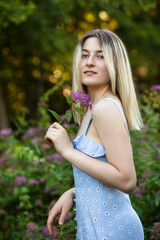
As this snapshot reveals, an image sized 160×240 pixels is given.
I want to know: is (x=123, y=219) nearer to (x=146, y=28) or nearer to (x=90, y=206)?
(x=90, y=206)

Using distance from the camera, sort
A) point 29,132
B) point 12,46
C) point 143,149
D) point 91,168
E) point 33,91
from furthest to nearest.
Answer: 1. point 33,91
2. point 12,46
3. point 29,132
4. point 143,149
5. point 91,168

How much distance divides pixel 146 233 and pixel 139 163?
0.85m

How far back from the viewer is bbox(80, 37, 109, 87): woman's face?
1.71m

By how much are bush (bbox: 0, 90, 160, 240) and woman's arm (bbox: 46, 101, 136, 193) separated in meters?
0.93

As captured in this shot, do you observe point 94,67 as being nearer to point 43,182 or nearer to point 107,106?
point 107,106

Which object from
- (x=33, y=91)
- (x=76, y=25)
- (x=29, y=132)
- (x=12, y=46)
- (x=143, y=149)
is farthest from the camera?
(x=33, y=91)

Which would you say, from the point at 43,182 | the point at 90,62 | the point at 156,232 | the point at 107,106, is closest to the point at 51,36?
the point at 43,182

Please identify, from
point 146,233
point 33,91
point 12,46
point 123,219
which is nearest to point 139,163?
point 146,233

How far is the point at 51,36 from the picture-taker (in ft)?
25.0

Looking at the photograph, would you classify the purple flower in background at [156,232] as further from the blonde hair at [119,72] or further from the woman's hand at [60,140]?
the woman's hand at [60,140]

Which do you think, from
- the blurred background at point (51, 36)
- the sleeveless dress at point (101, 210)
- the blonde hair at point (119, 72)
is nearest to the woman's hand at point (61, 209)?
the sleeveless dress at point (101, 210)

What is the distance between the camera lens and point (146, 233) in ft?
7.79

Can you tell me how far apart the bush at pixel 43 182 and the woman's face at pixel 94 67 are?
0.85 metres

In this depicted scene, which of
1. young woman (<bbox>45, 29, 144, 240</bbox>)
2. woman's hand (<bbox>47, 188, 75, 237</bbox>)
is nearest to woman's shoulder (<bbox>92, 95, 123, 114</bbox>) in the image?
young woman (<bbox>45, 29, 144, 240</bbox>)
